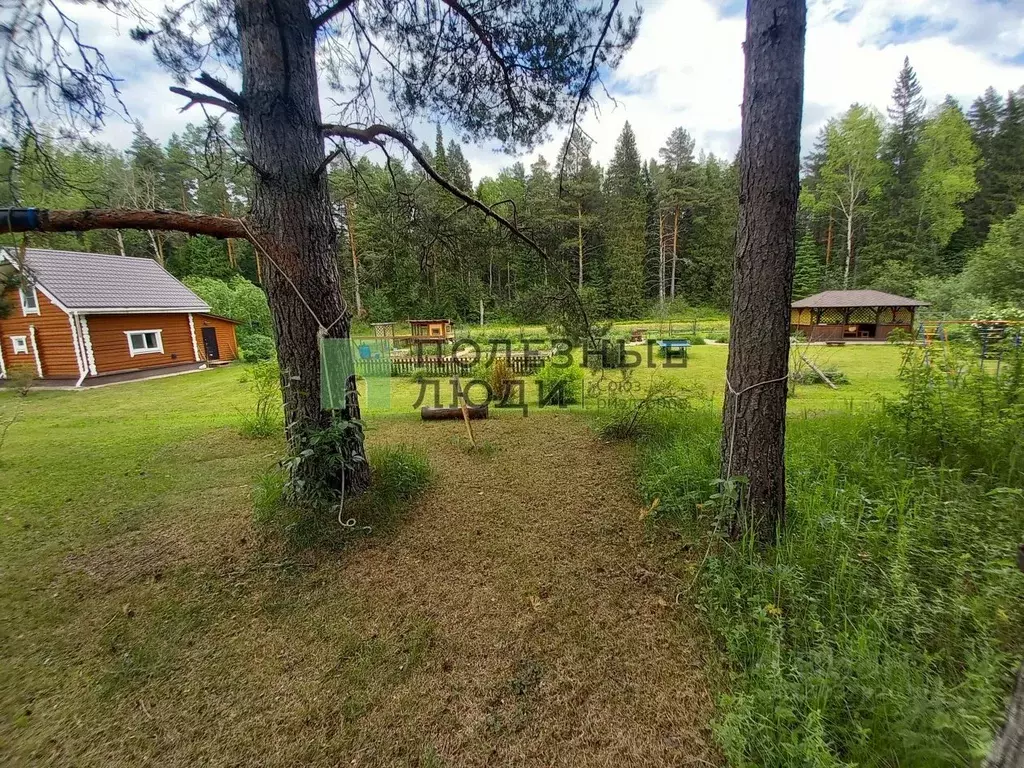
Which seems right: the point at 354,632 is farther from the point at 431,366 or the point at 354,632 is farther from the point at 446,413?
the point at 431,366

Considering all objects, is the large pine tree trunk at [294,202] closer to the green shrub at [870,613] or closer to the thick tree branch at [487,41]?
the thick tree branch at [487,41]

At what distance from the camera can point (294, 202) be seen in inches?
107

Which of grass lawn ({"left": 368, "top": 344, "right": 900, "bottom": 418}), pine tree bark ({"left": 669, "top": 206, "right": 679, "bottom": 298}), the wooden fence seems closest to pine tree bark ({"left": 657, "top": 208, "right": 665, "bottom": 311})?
pine tree bark ({"left": 669, "top": 206, "right": 679, "bottom": 298})

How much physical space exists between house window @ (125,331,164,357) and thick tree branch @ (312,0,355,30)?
49.3ft

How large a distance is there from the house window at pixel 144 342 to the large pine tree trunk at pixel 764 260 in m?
17.6

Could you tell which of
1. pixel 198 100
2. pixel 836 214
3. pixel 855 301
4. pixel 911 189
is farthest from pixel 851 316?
pixel 198 100

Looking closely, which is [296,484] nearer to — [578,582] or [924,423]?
[578,582]

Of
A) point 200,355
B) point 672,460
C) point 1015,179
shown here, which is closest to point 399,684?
point 672,460

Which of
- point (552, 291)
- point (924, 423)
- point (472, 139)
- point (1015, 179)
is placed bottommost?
point (924, 423)

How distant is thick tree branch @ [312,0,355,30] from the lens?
2.94 metres

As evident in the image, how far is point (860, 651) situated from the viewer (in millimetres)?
1534

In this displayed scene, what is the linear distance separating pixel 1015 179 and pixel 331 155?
4304 cm

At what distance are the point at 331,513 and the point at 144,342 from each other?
51.6ft

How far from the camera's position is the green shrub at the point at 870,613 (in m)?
1.30
